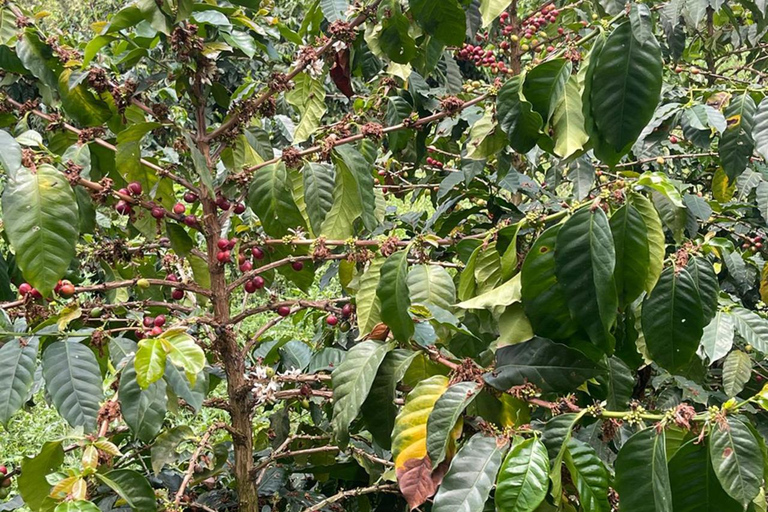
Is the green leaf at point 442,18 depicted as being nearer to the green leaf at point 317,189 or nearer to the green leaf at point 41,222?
the green leaf at point 317,189

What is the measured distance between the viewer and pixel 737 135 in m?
1.50

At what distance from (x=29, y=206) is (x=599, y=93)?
0.67 m

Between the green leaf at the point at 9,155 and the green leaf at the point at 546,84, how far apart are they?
640 mm

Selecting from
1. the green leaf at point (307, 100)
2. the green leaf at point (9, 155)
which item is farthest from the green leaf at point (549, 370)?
the green leaf at point (307, 100)

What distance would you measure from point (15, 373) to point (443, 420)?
1.65 ft

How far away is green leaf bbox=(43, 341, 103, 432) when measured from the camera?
89 centimetres

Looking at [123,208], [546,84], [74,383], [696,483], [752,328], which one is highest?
[123,208]

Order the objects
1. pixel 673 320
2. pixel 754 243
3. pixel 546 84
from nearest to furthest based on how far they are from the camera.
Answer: pixel 673 320 < pixel 546 84 < pixel 754 243

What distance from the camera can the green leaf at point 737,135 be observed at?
1.49 m

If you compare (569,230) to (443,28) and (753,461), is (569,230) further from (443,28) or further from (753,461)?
(443,28)

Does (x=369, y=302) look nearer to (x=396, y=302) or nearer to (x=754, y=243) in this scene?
(x=396, y=302)

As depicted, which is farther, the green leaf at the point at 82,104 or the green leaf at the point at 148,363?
the green leaf at the point at 82,104

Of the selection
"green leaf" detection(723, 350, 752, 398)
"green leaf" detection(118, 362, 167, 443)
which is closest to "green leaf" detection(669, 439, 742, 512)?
"green leaf" detection(118, 362, 167, 443)

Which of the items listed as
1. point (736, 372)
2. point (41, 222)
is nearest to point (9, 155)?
point (41, 222)
